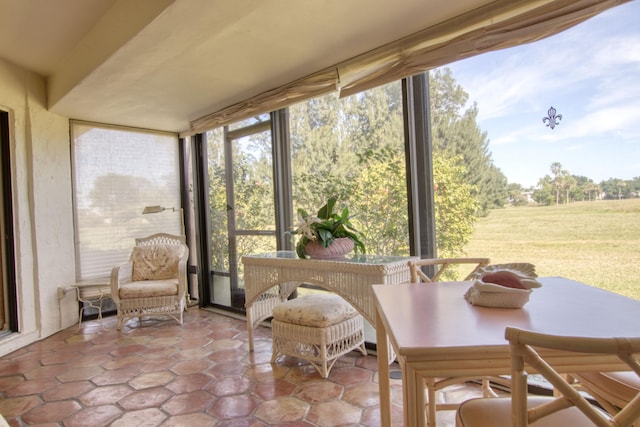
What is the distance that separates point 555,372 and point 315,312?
5.72 feet

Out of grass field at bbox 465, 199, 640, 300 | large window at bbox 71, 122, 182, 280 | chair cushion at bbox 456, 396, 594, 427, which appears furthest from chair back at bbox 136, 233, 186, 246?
chair cushion at bbox 456, 396, 594, 427

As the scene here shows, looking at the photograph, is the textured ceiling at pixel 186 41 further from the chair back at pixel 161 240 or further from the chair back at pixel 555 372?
the chair back at pixel 555 372

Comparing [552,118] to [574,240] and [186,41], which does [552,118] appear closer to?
[574,240]

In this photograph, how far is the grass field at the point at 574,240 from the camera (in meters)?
1.87

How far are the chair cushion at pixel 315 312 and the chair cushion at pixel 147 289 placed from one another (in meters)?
1.62

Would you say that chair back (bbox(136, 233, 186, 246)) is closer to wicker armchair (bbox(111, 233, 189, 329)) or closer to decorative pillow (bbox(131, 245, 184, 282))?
wicker armchair (bbox(111, 233, 189, 329))

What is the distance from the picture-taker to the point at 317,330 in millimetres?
2320

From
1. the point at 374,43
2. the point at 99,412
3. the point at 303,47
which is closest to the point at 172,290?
the point at 99,412

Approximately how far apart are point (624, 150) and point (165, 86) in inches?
132

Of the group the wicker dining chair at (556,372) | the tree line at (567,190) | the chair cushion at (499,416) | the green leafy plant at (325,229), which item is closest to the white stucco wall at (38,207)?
the green leafy plant at (325,229)

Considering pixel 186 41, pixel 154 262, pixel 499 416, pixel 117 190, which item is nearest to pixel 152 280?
pixel 154 262

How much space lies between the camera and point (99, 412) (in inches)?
79.2

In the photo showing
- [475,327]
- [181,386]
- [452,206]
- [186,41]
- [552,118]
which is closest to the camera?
[475,327]

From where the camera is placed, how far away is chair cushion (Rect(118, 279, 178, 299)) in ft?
11.6
